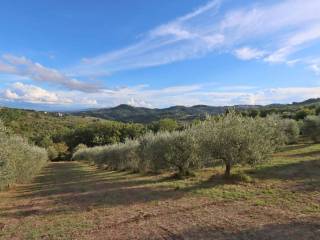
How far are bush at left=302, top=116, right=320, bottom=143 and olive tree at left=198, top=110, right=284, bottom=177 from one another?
1087 inches

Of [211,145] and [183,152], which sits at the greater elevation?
[211,145]

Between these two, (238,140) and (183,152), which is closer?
(238,140)

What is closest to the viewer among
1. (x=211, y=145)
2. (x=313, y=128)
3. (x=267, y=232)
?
(x=267, y=232)

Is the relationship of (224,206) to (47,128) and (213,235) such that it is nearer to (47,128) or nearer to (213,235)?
(213,235)

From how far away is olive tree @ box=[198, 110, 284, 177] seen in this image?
71.8 ft

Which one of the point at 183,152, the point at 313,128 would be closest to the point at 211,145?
the point at 183,152

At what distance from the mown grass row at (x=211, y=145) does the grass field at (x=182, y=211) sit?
1781 millimetres

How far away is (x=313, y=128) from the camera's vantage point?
48500mm

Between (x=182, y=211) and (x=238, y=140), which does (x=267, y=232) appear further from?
(x=238, y=140)

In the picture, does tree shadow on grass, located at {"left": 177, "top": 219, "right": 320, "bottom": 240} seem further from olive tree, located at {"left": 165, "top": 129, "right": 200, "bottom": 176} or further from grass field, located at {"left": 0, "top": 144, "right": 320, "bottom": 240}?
olive tree, located at {"left": 165, "top": 129, "right": 200, "bottom": 176}

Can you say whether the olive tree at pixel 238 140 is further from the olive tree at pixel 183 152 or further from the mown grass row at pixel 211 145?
the olive tree at pixel 183 152

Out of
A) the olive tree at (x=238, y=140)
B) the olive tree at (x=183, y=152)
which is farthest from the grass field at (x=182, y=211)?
the olive tree at (x=183, y=152)

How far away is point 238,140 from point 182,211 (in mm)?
8593

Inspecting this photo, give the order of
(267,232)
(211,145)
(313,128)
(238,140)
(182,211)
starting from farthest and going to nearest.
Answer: (313,128) < (211,145) < (238,140) < (182,211) < (267,232)
